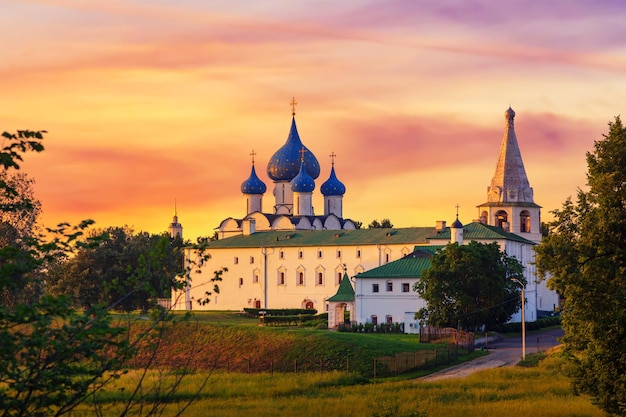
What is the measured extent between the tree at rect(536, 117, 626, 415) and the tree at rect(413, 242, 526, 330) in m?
34.2

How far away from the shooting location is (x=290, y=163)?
115062mm

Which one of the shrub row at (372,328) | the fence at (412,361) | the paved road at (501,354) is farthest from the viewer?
the shrub row at (372,328)

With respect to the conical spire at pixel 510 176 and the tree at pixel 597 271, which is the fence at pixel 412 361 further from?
the conical spire at pixel 510 176

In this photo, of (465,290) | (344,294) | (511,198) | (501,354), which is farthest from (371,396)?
(511,198)

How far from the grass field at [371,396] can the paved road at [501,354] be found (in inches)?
115

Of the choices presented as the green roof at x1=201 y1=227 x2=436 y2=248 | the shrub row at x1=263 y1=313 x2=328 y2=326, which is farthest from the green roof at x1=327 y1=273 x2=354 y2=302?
the green roof at x1=201 y1=227 x2=436 y2=248

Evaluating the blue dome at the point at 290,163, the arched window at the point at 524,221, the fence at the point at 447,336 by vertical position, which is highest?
the blue dome at the point at 290,163

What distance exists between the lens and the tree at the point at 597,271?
28984 mm

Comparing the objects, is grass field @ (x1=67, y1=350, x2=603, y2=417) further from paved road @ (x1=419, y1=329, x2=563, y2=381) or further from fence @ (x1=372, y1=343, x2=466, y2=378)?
fence @ (x1=372, y1=343, x2=466, y2=378)

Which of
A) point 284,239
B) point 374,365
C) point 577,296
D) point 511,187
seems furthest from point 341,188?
point 577,296

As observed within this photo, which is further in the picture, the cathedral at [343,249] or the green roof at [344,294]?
the cathedral at [343,249]

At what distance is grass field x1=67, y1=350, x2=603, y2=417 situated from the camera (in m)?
33.1

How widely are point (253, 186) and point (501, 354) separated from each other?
62513 mm

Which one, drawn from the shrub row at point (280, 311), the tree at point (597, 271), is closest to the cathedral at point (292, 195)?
the shrub row at point (280, 311)
